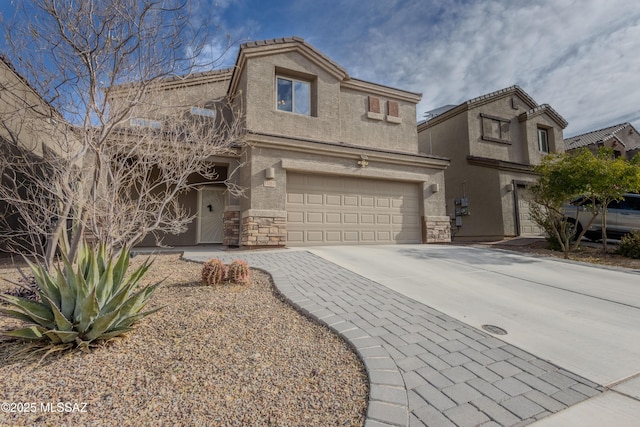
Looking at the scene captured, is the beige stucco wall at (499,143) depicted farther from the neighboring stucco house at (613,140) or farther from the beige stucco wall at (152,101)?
the beige stucco wall at (152,101)

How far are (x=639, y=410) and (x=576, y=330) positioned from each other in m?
1.40

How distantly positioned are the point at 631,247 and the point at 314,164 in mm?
8773

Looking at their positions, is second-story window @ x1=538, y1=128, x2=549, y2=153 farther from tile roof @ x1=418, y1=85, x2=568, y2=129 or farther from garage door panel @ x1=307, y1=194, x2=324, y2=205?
garage door panel @ x1=307, y1=194, x2=324, y2=205

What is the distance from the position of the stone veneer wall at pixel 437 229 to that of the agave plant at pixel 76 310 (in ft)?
30.8

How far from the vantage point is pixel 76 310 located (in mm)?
2535

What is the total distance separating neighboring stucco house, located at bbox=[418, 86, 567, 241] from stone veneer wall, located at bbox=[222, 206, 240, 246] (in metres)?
10.4

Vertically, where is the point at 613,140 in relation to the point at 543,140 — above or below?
above

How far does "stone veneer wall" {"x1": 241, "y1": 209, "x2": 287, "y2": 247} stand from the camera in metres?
8.15

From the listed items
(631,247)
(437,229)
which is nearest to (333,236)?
(437,229)

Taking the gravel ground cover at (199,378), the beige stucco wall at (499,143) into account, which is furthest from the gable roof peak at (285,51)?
the gravel ground cover at (199,378)

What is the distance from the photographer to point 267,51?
32.0ft

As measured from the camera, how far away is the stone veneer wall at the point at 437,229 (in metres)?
10.5

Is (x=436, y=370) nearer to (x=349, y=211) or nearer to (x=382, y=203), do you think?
(x=349, y=211)

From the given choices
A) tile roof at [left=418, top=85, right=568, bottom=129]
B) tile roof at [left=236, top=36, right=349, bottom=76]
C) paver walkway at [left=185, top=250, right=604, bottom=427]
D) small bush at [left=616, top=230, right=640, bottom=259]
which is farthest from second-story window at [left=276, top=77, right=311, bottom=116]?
small bush at [left=616, top=230, right=640, bottom=259]
